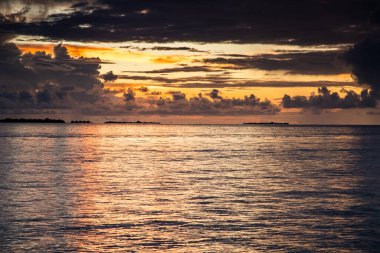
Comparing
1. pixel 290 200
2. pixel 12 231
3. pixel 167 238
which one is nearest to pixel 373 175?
pixel 290 200

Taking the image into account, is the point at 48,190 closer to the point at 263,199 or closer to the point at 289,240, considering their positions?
the point at 263,199

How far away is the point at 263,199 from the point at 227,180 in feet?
50.0

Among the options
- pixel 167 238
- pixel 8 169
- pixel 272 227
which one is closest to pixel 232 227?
pixel 272 227

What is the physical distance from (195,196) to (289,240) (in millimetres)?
17847

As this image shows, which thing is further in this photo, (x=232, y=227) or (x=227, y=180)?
(x=227, y=180)

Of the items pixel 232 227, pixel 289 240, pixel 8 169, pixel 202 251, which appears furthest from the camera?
pixel 8 169

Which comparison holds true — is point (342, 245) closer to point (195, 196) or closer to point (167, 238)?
point (167, 238)

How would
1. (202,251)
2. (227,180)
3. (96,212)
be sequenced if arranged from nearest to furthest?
(202,251) < (96,212) < (227,180)

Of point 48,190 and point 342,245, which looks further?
point 48,190

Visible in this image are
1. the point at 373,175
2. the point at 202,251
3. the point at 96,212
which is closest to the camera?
the point at 202,251

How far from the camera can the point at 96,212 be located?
129 ft

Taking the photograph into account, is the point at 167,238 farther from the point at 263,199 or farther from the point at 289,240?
the point at 263,199

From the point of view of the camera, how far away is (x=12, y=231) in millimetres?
32469

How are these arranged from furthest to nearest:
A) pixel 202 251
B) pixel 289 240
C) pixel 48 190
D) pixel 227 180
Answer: pixel 227 180 < pixel 48 190 < pixel 289 240 < pixel 202 251
